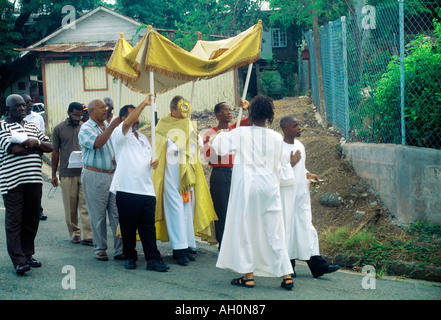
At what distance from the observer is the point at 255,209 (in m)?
5.75

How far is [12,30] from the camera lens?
3177cm

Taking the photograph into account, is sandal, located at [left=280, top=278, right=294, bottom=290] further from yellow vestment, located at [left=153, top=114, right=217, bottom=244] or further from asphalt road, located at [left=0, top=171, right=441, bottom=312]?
yellow vestment, located at [left=153, top=114, right=217, bottom=244]

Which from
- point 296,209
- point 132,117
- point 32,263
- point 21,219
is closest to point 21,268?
point 32,263

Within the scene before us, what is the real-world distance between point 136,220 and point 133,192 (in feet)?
1.11

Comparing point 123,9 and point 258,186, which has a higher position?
point 123,9

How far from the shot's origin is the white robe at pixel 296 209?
6.16 meters

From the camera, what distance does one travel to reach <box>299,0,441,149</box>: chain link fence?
8023 millimetres

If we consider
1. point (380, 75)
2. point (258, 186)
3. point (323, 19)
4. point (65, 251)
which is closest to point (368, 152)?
point (380, 75)

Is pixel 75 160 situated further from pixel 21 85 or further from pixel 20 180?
pixel 21 85

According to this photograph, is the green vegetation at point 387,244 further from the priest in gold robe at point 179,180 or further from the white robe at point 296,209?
the priest in gold robe at point 179,180

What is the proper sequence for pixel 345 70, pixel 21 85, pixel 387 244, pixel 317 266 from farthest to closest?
pixel 21 85, pixel 345 70, pixel 387 244, pixel 317 266

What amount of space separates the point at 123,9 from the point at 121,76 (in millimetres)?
27666
